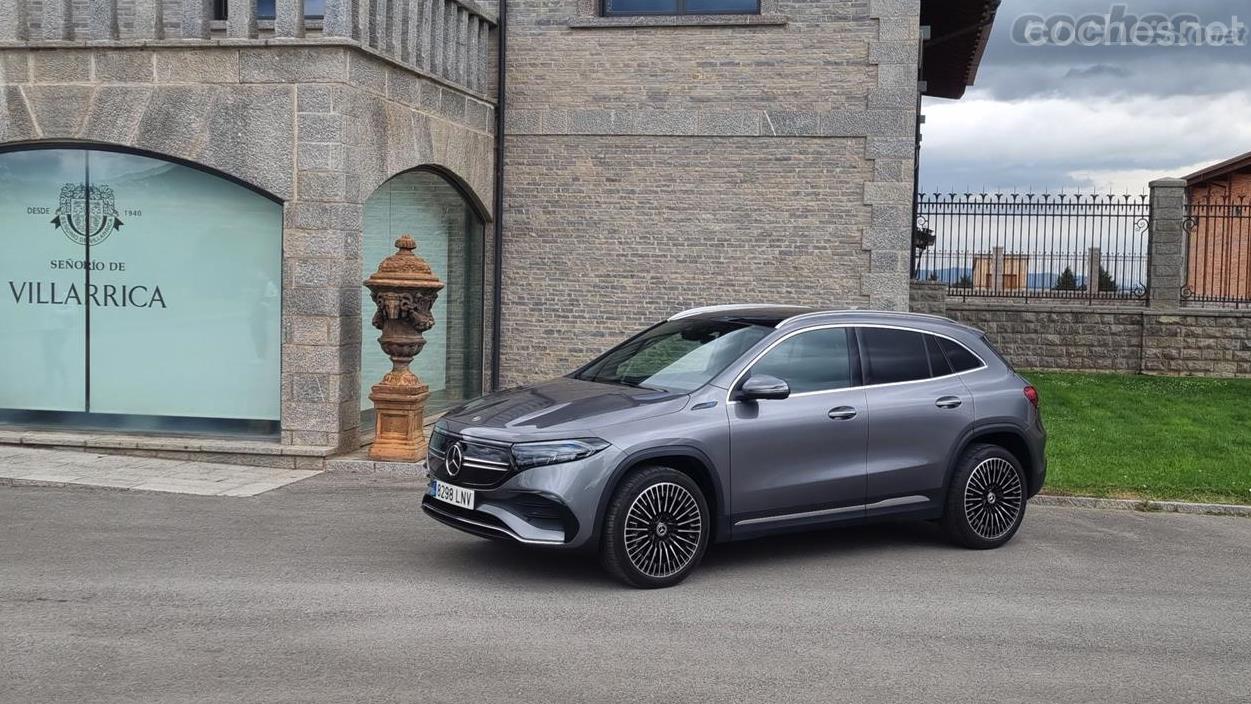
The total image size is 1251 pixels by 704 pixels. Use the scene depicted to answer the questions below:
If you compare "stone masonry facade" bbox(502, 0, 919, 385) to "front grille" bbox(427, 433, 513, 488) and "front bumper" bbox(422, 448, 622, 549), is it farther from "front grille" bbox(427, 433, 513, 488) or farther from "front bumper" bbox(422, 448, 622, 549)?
"front bumper" bbox(422, 448, 622, 549)

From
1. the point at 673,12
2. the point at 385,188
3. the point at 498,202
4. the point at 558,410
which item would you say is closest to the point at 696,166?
the point at 673,12

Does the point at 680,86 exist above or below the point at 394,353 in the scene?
above

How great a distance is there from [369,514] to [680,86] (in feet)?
25.0

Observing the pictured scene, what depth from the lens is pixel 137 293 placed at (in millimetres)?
12172

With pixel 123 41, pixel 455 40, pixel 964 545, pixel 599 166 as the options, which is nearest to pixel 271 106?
pixel 123 41

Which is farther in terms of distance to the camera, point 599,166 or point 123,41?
point 599,166

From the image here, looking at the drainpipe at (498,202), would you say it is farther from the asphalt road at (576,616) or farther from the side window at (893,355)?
the side window at (893,355)

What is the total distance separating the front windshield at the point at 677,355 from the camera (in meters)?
7.96

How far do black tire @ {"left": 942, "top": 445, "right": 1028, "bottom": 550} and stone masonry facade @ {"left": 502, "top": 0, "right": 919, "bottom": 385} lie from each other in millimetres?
6373

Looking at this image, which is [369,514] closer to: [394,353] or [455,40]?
[394,353]

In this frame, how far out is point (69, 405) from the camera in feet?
40.7

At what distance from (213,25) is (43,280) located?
10.3ft

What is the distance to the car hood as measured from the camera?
7215 millimetres

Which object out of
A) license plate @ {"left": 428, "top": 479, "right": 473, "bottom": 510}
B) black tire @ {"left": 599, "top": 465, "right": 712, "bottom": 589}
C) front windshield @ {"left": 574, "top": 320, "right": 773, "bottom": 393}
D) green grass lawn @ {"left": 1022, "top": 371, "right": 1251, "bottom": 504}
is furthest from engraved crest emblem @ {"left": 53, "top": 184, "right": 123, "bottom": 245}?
green grass lawn @ {"left": 1022, "top": 371, "right": 1251, "bottom": 504}
